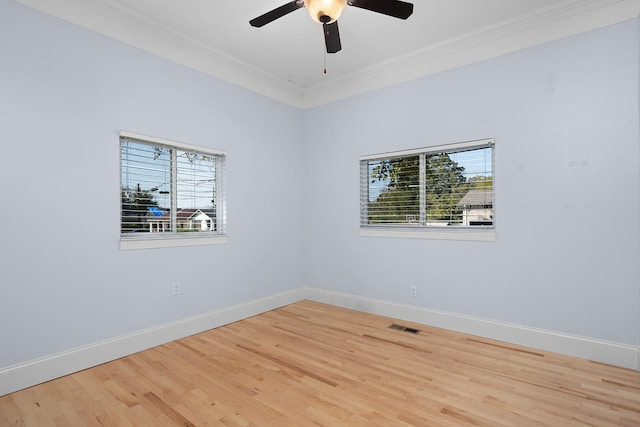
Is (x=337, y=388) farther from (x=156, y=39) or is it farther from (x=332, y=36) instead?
(x=156, y=39)

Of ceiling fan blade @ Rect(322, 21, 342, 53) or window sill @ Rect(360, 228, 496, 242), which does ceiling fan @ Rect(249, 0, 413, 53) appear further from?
window sill @ Rect(360, 228, 496, 242)

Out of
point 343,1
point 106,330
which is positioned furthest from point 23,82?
point 343,1

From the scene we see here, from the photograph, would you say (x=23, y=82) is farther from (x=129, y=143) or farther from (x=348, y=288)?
(x=348, y=288)

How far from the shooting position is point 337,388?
2.33 meters

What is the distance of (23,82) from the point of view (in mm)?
2393

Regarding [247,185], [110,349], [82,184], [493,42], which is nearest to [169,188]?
[82,184]

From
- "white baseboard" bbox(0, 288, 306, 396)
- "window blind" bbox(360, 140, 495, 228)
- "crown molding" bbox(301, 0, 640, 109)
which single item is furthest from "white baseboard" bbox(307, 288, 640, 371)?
"crown molding" bbox(301, 0, 640, 109)

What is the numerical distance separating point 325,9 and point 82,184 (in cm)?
230

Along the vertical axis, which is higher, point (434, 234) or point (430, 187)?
point (430, 187)

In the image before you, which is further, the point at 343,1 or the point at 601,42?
the point at 601,42

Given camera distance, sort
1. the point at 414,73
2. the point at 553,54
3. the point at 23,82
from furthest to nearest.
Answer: the point at 414,73 → the point at 553,54 → the point at 23,82

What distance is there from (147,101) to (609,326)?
14.7 feet

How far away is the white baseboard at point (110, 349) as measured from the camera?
2.33m

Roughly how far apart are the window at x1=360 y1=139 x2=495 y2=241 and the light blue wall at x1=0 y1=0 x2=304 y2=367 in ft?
5.71
